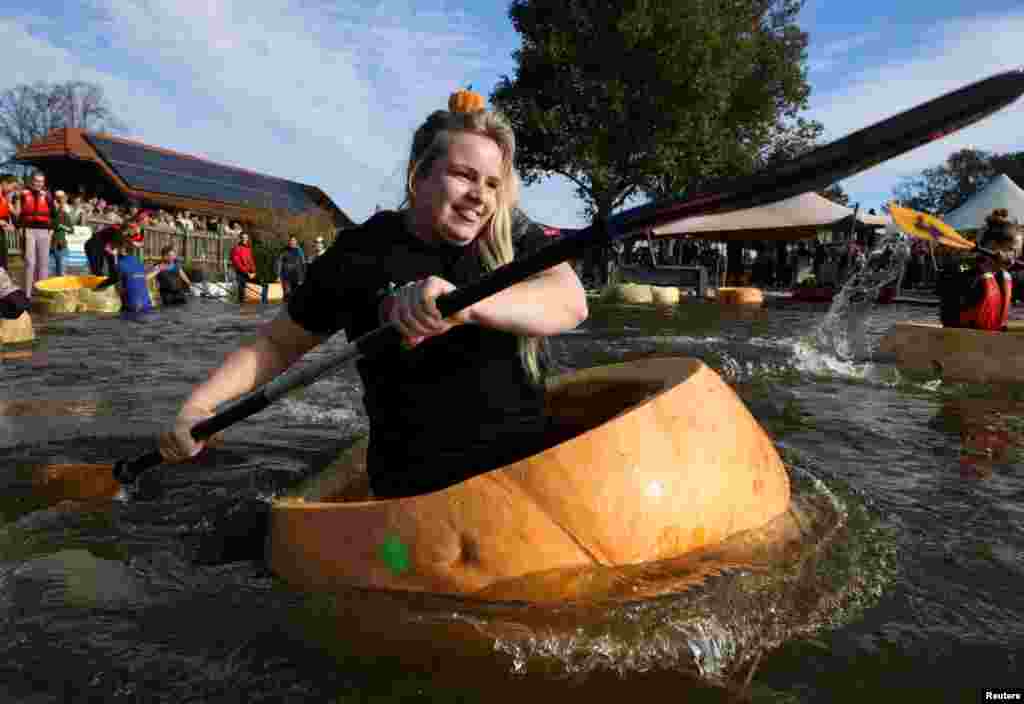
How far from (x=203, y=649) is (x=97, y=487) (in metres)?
1.43

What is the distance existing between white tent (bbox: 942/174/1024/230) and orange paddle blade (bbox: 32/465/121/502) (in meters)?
19.2

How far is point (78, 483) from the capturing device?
2717mm

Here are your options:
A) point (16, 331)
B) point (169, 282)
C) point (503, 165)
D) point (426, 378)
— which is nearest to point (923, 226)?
point (503, 165)

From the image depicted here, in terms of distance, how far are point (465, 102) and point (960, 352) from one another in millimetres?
5086

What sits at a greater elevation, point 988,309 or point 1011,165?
point 1011,165

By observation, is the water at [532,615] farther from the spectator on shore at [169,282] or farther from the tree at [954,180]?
the tree at [954,180]

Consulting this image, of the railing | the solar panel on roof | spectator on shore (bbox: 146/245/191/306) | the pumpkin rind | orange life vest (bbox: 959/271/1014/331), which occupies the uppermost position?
the solar panel on roof

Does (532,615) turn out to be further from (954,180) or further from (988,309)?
(954,180)

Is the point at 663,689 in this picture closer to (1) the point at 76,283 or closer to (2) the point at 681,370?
(2) the point at 681,370

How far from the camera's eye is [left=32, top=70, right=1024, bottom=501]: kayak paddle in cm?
103

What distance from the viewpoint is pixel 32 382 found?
16.2 ft

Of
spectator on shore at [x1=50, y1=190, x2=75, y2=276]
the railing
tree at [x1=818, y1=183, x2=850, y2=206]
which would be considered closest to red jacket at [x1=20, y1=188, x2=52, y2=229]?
spectator on shore at [x1=50, y1=190, x2=75, y2=276]

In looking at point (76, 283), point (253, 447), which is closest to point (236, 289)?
point (76, 283)

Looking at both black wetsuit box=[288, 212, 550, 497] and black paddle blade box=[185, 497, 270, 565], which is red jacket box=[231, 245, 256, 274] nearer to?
black paddle blade box=[185, 497, 270, 565]
